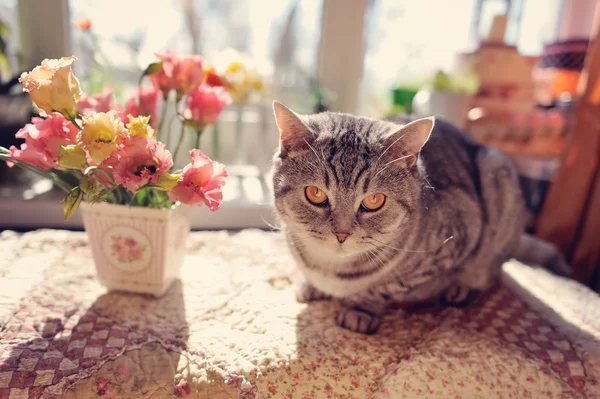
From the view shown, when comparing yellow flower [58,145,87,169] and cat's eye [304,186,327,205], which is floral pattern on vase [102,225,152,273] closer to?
yellow flower [58,145,87,169]

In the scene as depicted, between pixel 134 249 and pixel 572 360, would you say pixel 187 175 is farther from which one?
pixel 572 360

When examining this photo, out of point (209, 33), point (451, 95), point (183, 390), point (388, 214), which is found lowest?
point (183, 390)

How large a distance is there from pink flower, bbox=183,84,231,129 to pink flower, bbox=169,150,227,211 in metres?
0.17

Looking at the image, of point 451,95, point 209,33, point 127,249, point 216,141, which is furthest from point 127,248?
point 451,95

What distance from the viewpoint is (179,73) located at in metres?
0.82

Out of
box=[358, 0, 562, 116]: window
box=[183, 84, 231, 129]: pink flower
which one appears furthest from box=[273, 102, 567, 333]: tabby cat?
box=[358, 0, 562, 116]: window

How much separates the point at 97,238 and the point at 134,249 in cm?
8

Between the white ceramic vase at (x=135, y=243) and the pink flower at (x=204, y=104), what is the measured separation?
180mm

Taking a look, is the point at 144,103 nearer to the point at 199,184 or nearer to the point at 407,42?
the point at 199,184

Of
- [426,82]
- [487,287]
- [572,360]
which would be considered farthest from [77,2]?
[572,360]

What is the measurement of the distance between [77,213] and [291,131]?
2.81 feet

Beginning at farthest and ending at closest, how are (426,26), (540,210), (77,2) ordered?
1. (426,26)
2. (540,210)
3. (77,2)

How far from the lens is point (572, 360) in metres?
0.81

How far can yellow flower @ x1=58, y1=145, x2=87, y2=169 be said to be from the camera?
63 centimetres
